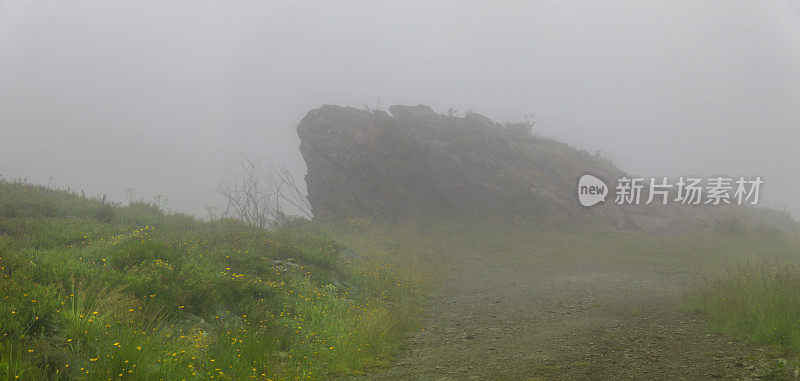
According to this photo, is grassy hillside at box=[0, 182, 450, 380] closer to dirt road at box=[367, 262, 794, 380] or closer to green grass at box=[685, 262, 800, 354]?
dirt road at box=[367, 262, 794, 380]

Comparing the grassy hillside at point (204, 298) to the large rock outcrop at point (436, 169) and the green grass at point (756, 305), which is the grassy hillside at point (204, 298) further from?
the large rock outcrop at point (436, 169)

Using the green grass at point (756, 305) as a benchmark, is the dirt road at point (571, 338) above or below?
below

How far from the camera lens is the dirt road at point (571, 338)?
19.4ft

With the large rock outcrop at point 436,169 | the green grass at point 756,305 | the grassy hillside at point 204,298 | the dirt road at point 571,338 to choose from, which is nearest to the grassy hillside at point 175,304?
the grassy hillside at point 204,298

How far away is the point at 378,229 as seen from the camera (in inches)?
1053

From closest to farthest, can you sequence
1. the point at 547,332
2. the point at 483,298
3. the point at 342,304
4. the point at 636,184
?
the point at 547,332 → the point at 342,304 → the point at 483,298 → the point at 636,184

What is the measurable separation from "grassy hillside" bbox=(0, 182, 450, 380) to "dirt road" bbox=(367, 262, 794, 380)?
1.04m

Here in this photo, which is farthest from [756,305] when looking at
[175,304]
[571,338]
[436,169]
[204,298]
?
[436,169]

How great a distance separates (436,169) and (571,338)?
24.7 metres

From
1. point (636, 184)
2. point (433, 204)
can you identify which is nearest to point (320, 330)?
point (433, 204)

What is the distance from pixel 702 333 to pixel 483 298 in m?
6.01

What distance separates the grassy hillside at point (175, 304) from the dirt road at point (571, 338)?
1044 millimetres

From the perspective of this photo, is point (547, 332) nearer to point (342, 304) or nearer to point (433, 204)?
point (342, 304)

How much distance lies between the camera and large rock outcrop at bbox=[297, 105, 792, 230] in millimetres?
29000
